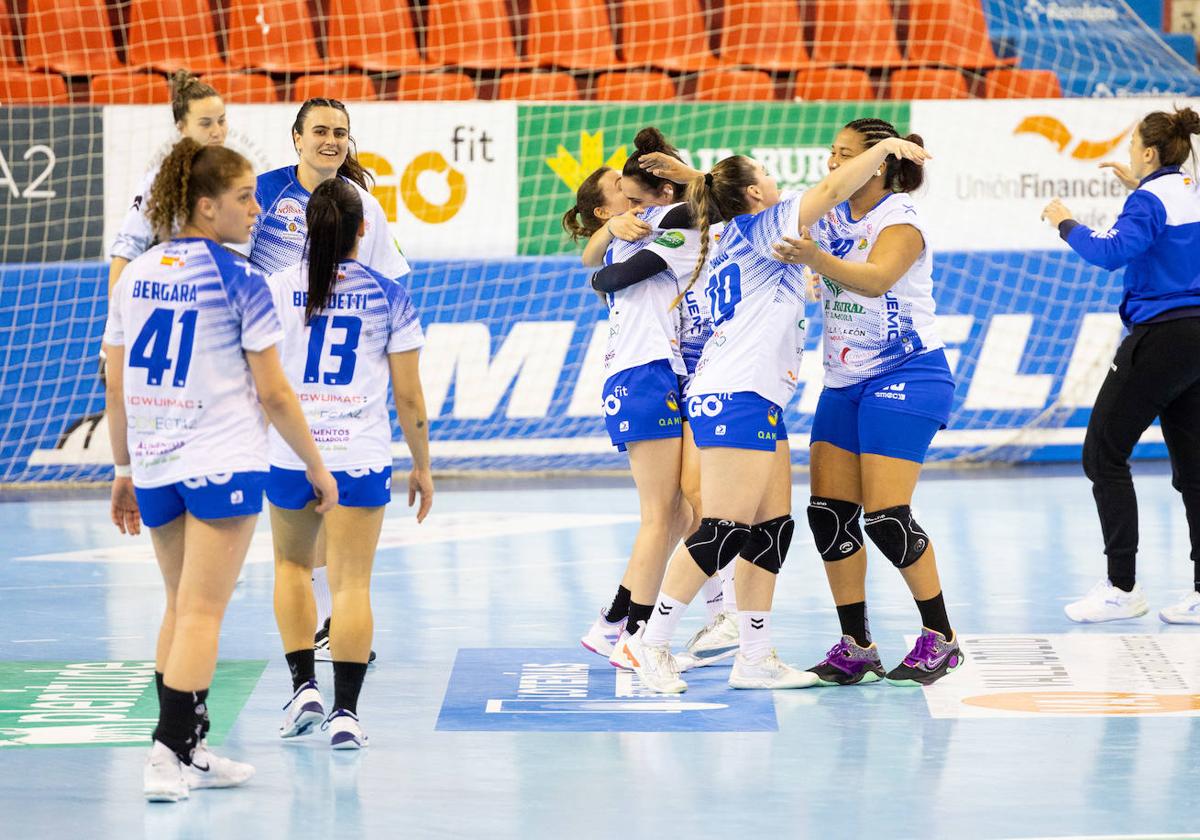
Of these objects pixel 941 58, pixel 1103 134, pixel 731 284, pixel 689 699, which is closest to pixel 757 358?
pixel 731 284

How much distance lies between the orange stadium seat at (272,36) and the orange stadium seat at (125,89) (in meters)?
0.67

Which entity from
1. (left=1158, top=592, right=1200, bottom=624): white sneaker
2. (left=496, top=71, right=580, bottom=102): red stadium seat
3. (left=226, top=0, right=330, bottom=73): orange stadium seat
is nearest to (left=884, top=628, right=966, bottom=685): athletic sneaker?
(left=1158, top=592, right=1200, bottom=624): white sneaker

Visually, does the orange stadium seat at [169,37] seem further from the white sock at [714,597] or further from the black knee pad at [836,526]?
the black knee pad at [836,526]

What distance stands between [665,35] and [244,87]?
355cm

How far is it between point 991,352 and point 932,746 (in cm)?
755

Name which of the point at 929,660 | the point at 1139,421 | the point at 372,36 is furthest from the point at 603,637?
the point at 372,36

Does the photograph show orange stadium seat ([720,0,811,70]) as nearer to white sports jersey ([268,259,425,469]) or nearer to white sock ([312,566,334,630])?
white sock ([312,566,334,630])

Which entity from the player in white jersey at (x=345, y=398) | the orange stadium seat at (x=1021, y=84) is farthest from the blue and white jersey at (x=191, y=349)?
the orange stadium seat at (x=1021, y=84)

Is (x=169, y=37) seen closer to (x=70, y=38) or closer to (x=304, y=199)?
(x=70, y=38)

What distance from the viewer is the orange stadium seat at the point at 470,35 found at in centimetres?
1328

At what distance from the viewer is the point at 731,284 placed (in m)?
5.45

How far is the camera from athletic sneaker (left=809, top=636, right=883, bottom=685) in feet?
18.7

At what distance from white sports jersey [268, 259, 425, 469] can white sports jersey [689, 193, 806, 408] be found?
117 cm

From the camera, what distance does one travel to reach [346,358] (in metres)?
4.70
